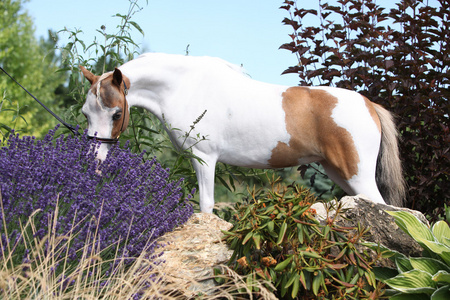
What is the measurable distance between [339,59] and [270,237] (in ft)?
8.72

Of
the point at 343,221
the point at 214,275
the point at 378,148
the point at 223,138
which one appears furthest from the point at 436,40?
the point at 214,275

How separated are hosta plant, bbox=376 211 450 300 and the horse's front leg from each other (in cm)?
136

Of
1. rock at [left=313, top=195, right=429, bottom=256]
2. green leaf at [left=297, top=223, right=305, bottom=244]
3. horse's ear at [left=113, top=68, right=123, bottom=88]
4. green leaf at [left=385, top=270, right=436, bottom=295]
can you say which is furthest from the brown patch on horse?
green leaf at [left=297, top=223, right=305, bottom=244]

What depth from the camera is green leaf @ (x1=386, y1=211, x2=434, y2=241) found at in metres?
2.57

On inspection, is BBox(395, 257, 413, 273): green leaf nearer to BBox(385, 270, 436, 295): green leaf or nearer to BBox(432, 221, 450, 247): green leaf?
BBox(385, 270, 436, 295): green leaf

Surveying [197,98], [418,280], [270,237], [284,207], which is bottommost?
[418,280]

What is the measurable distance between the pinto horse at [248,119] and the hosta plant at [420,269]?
84 centimetres

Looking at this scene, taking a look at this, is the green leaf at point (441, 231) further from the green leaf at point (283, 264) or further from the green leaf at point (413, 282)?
the green leaf at point (283, 264)

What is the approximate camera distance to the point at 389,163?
376cm

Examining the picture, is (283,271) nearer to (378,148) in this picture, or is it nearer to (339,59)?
(378,148)

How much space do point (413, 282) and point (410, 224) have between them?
32 cm

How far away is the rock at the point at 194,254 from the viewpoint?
7.73 feet

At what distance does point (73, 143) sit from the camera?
114 inches

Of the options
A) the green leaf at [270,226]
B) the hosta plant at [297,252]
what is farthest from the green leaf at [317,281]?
the green leaf at [270,226]
